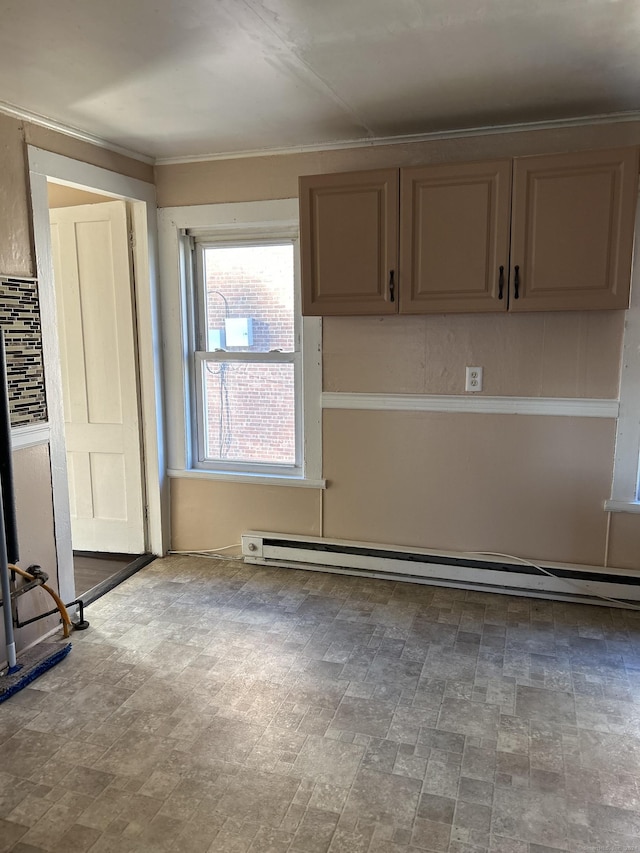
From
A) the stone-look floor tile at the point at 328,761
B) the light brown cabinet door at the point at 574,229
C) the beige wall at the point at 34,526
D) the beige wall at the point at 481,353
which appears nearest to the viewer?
the stone-look floor tile at the point at 328,761

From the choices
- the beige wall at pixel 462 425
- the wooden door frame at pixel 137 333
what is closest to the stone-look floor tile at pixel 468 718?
the beige wall at pixel 462 425

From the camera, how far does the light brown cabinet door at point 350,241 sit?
9.10 feet

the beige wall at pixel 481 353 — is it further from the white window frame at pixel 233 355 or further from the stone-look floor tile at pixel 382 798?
the stone-look floor tile at pixel 382 798

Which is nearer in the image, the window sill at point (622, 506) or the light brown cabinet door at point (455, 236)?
the light brown cabinet door at point (455, 236)

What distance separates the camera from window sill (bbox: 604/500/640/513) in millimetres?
2908

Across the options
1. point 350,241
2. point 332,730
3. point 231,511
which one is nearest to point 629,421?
point 350,241

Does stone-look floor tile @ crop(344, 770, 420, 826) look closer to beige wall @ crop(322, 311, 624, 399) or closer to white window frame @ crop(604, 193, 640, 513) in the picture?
white window frame @ crop(604, 193, 640, 513)

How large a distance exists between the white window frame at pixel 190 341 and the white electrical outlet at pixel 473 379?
0.78m

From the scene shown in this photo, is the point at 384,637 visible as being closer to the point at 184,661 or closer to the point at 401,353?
the point at 184,661

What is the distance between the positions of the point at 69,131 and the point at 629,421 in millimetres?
2911

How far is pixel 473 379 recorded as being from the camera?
307 cm

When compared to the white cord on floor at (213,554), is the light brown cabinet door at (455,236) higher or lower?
higher

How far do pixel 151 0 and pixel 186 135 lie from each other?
1337 millimetres

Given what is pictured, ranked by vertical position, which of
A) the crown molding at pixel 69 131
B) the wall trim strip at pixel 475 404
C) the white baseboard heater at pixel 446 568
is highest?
the crown molding at pixel 69 131
